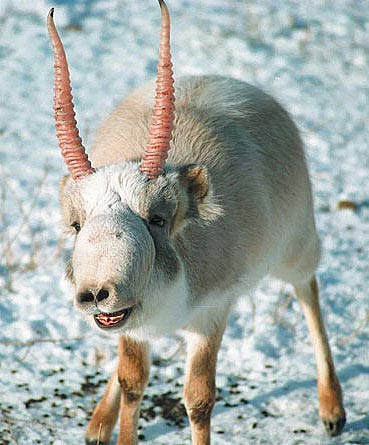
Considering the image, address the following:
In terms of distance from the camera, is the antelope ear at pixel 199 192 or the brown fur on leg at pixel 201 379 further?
the brown fur on leg at pixel 201 379

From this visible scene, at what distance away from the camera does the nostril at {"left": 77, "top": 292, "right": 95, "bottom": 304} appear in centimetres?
336

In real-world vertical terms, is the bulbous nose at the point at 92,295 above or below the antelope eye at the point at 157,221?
below

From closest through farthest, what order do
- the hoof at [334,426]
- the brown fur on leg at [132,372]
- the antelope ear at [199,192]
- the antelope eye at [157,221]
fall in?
the antelope eye at [157,221] < the antelope ear at [199,192] < the brown fur on leg at [132,372] < the hoof at [334,426]

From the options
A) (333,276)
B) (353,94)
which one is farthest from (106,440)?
(353,94)

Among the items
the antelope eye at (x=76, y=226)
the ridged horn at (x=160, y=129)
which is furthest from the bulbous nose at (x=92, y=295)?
the ridged horn at (x=160, y=129)

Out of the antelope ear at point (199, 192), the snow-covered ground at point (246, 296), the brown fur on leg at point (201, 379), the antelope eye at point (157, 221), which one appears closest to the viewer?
the antelope eye at point (157, 221)

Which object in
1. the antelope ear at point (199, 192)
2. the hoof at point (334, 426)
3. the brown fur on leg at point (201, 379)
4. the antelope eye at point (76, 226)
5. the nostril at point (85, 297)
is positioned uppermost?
the antelope ear at point (199, 192)

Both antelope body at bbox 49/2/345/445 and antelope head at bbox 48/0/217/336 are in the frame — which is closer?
antelope head at bbox 48/0/217/336

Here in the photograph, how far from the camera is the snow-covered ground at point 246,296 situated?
5684mm

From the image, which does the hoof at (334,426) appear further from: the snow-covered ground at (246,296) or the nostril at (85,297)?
the nostril at (85,297)

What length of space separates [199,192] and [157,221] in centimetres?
36

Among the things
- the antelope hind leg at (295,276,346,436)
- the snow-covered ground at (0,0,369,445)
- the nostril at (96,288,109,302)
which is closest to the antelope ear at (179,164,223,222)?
the nostril at (96,288,109,302)

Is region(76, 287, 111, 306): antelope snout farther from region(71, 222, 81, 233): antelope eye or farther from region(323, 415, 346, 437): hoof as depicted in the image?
region(323, 415, 346, 437): hoof

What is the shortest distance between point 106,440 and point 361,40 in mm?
8662
